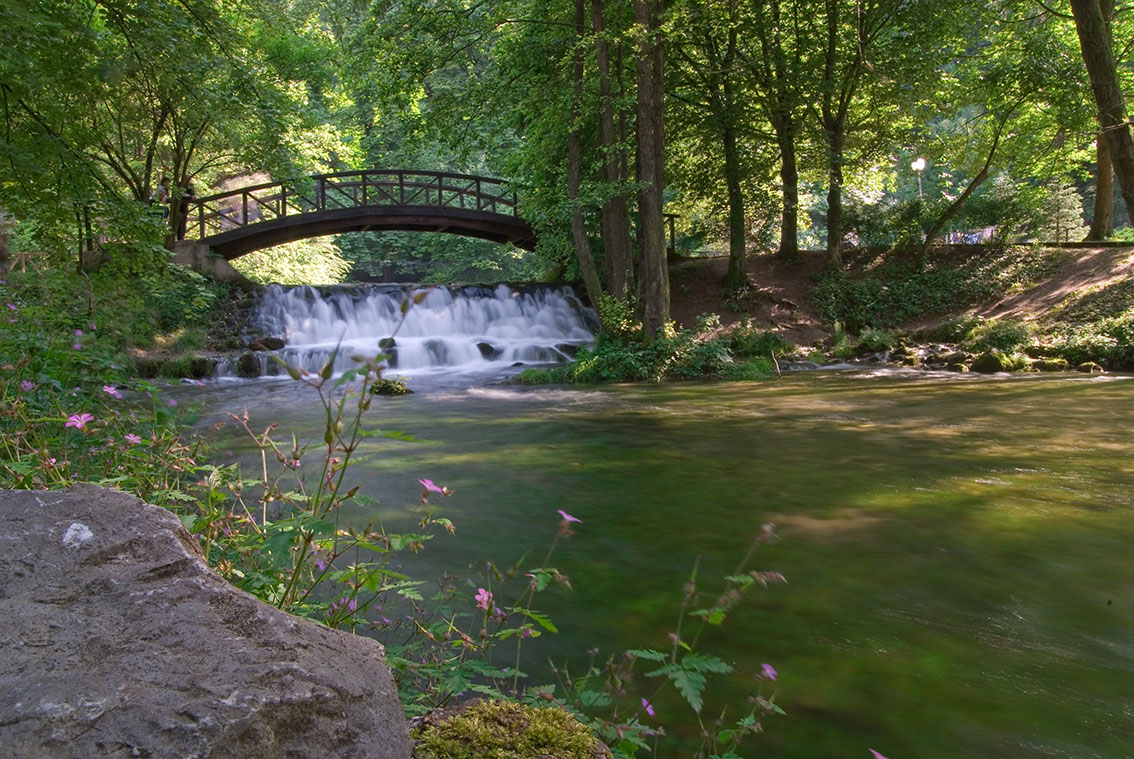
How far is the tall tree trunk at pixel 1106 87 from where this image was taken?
24.4 ft

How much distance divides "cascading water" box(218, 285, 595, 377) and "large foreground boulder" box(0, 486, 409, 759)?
1682 centimetres

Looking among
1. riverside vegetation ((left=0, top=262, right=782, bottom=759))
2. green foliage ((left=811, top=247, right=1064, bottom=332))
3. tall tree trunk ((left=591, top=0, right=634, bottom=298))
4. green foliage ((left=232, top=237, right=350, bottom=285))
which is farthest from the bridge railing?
riverside vegetation ((left=0, top=262, right=782, bottom=759))

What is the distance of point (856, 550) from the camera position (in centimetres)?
419

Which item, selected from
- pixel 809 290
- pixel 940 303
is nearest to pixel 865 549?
pixel 940 303

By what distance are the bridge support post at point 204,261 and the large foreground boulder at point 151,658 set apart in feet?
71.4

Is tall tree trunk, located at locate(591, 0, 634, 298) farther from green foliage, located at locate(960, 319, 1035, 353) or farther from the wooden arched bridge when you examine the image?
green foliage, located at locate(960, 319, 1035, 353)

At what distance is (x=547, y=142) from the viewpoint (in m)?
17.6

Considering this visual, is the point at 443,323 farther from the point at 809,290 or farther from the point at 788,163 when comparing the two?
the point at 788,163

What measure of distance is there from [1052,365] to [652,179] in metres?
8.23

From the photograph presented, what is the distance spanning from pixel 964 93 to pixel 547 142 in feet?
38.0

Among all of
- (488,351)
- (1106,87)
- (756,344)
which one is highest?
(1106,87)

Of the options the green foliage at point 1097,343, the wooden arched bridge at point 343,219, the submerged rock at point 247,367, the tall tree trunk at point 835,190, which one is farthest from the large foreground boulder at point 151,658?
the wooden arched bridge at point 343,219

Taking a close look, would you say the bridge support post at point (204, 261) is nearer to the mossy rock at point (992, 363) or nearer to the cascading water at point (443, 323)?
the cascading water at point (443, 323)

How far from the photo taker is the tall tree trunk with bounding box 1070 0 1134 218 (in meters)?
7.43
